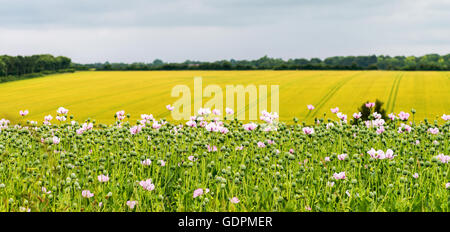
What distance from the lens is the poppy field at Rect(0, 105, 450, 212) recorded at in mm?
4645

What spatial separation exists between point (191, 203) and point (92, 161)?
1899mm

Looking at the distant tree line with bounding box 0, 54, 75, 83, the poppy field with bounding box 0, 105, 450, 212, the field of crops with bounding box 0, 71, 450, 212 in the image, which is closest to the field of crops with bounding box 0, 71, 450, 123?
the field of crops with bounding box 0, 71, 450, 212

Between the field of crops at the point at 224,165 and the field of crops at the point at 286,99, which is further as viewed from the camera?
the field of crops at the point at 286,99

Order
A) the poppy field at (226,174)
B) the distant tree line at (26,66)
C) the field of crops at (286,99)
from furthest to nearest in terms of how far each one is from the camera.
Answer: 1. the distant tree line at (26,66)
2. the field of crops at (286,99)
3. the poppy field at (226,174)

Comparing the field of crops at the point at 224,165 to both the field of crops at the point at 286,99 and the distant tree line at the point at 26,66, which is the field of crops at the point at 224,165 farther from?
the distant tree line at the point at 26,66

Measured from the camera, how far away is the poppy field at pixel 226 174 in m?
4.64

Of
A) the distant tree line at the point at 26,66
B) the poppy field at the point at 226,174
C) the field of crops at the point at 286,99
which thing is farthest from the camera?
the distant tree line at the point at 26,66

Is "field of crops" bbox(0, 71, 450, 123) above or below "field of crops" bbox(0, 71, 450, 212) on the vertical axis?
below

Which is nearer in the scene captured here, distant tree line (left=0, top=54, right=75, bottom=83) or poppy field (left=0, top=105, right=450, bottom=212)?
poppy field (left=0, top=105, right=450, bottom=212)

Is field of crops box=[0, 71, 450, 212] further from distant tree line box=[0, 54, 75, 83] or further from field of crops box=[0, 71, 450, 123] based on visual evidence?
distant tree line box=[0, 54, 75, 83]

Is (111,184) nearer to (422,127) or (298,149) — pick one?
(298,149)

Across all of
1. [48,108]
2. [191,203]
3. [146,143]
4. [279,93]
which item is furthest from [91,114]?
[191,203]

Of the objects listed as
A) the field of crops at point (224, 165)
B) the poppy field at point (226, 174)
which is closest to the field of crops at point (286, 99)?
the field of crops at point (224, 165)

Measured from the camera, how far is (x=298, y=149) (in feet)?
21.6
